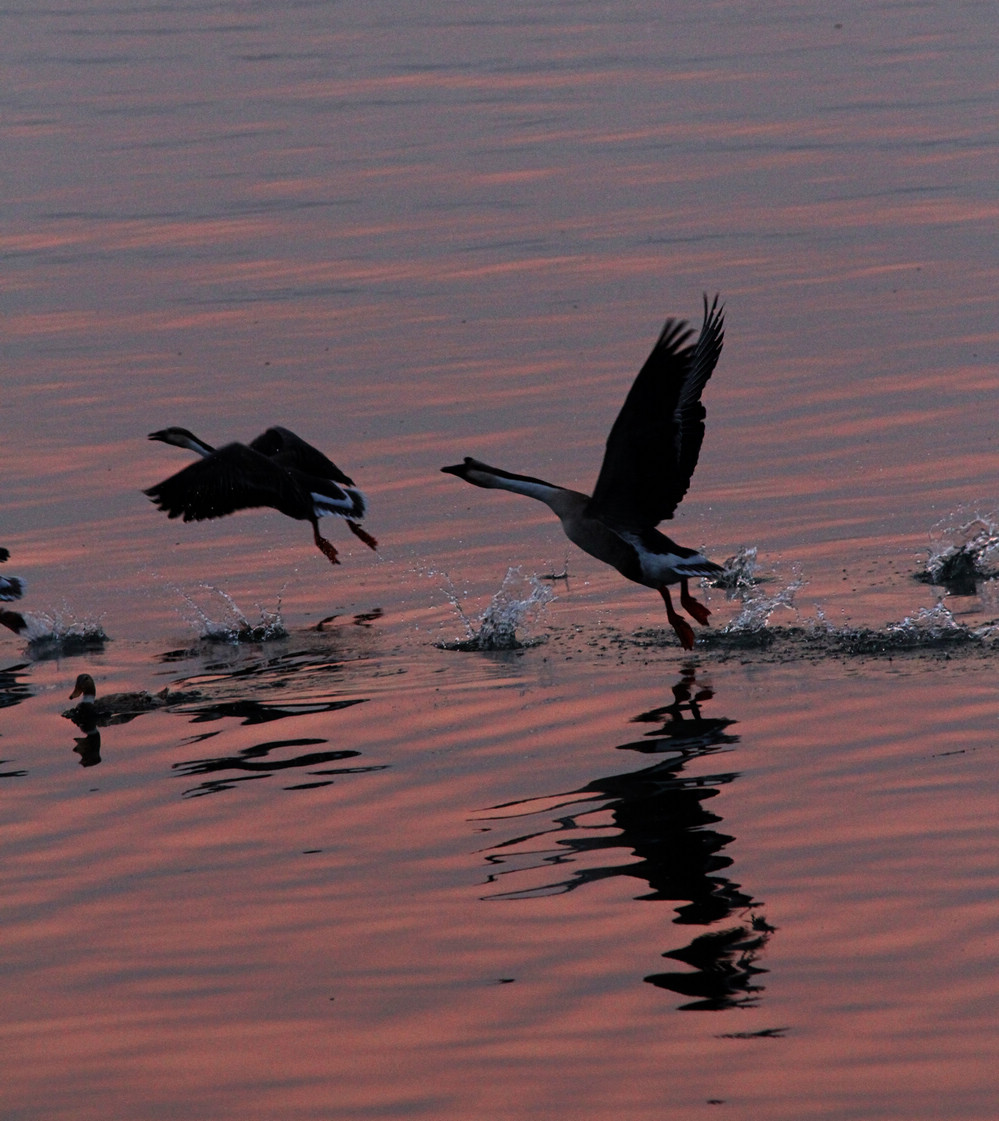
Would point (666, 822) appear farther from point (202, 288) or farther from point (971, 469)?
point (202, 288)

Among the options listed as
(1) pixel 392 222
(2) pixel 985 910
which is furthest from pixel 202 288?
(2) pixel 985 910

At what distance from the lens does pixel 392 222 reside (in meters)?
22.1

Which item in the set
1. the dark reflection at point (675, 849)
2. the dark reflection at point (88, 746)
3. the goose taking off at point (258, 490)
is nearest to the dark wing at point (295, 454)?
the goose taking off at point (258, 490)

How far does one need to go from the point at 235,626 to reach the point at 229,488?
1380 mm

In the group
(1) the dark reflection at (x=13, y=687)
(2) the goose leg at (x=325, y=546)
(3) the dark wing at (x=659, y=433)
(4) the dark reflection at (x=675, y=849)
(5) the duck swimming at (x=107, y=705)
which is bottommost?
(4) the dark reflection at (x=675, y=849)

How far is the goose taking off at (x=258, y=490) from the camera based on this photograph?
42.0 ft

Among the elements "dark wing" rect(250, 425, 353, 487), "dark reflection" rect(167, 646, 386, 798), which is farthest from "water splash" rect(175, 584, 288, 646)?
"dark wing" rect(250, 425, 353, 487)

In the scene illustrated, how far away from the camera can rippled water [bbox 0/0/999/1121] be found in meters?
6.64

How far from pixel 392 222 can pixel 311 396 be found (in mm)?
6002

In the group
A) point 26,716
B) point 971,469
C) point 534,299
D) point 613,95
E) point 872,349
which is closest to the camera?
point 26,716

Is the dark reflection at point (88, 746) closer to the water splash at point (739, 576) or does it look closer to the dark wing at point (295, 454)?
the water splash at point (739, 576)

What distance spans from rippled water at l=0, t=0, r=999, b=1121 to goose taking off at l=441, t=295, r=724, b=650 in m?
0.41

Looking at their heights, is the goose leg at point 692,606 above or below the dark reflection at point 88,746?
above

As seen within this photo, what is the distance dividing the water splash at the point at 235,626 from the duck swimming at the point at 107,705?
120 centimetres
